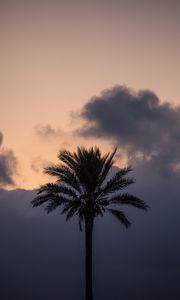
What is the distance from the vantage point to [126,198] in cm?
3039

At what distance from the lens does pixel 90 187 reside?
1176 inches

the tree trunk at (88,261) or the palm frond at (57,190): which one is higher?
the palm frond at (57,190)

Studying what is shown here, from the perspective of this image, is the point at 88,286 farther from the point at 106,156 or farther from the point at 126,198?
the point at 106,156

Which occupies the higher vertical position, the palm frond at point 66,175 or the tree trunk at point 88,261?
the palm frond at point 66,175

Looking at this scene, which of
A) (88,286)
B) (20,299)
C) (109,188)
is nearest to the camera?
(88,286)

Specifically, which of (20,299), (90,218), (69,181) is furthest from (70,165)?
(20,299)

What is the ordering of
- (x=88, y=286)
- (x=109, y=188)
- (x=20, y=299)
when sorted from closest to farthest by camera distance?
1. (x=88, y=286)
2. (x=109, y=188)
3. (x=20, y=299)

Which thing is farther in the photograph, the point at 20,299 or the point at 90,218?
the point at 20,299

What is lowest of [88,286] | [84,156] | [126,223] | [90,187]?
[88,286]

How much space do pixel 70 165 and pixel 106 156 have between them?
7.67 ft

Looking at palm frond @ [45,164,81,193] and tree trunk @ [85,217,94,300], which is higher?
palm frond @ [45,164,81,193]

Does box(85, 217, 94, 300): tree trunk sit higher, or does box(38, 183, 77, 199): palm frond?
box(38, 183, 77, 199): palm frond

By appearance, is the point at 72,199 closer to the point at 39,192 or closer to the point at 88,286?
the point at 39,192

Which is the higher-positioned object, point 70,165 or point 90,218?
point 70,165
